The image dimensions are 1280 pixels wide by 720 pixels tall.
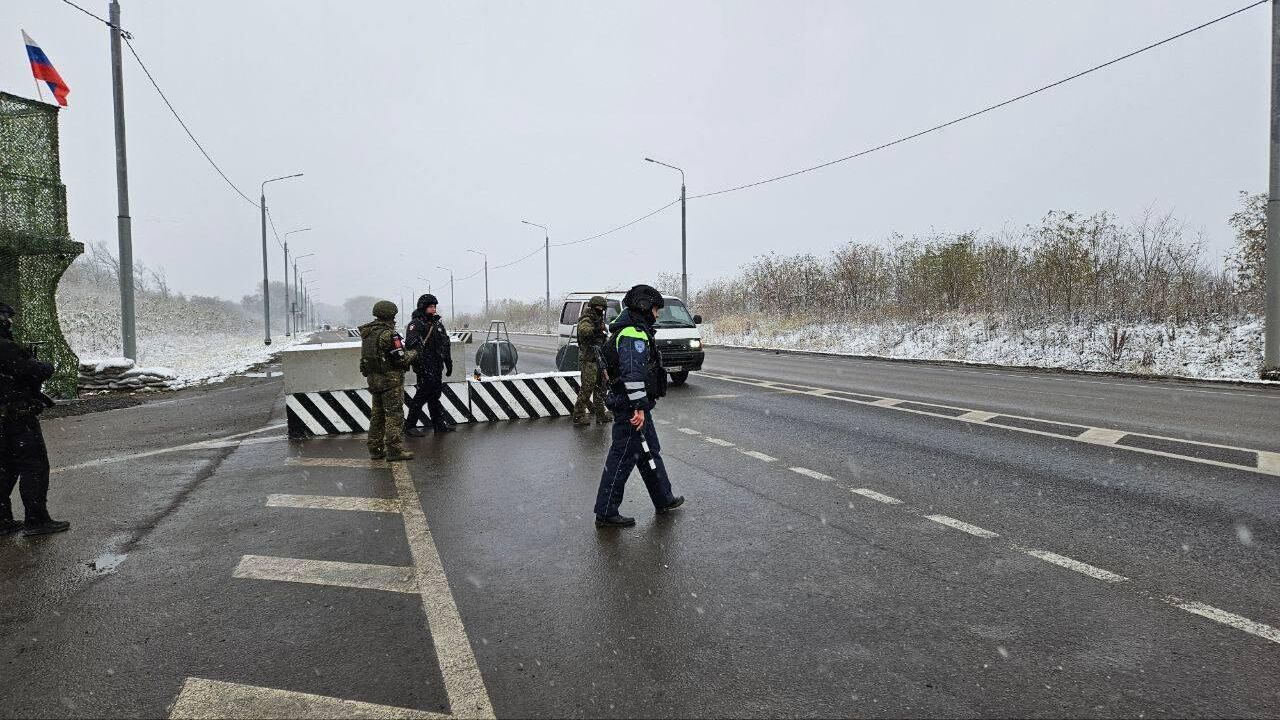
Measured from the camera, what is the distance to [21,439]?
5617 mm

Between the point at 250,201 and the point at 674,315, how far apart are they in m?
31.7

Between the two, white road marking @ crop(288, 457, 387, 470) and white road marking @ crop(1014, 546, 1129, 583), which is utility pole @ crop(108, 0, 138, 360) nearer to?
white road marking @ crop(288, 457, 387, 470)

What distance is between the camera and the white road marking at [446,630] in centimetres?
301

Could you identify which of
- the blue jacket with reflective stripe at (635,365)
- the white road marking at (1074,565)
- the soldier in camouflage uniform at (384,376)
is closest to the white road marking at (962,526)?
the white road marking at (1074,565)

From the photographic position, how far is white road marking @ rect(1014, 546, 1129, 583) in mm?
4211

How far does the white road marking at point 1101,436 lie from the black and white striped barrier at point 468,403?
6.82m

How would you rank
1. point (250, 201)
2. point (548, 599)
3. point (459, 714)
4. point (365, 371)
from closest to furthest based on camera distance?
1. point (459, 714)
2. point (548, 599)
3. point (365, 371)
4. point (250, 201)

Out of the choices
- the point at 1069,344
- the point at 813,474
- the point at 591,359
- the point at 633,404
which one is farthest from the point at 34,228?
the point at 1069,344

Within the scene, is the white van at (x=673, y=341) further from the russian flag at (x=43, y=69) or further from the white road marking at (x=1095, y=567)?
the russian flag at (x=43, y=69)

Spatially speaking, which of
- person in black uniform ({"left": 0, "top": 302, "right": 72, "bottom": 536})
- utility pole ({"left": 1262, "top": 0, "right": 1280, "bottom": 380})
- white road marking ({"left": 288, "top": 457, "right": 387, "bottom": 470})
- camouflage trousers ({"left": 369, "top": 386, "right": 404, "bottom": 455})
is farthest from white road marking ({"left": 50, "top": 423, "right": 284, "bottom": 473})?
utility pole ({"left": 1262, "top": 0, "right": 1280, "bottom": 380})

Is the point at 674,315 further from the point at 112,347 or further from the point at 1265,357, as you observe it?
the point at 112,347

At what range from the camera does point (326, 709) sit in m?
2.98

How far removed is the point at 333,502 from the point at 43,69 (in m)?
15.0

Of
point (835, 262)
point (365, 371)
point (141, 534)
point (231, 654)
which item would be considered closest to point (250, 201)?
point (835, 262)
